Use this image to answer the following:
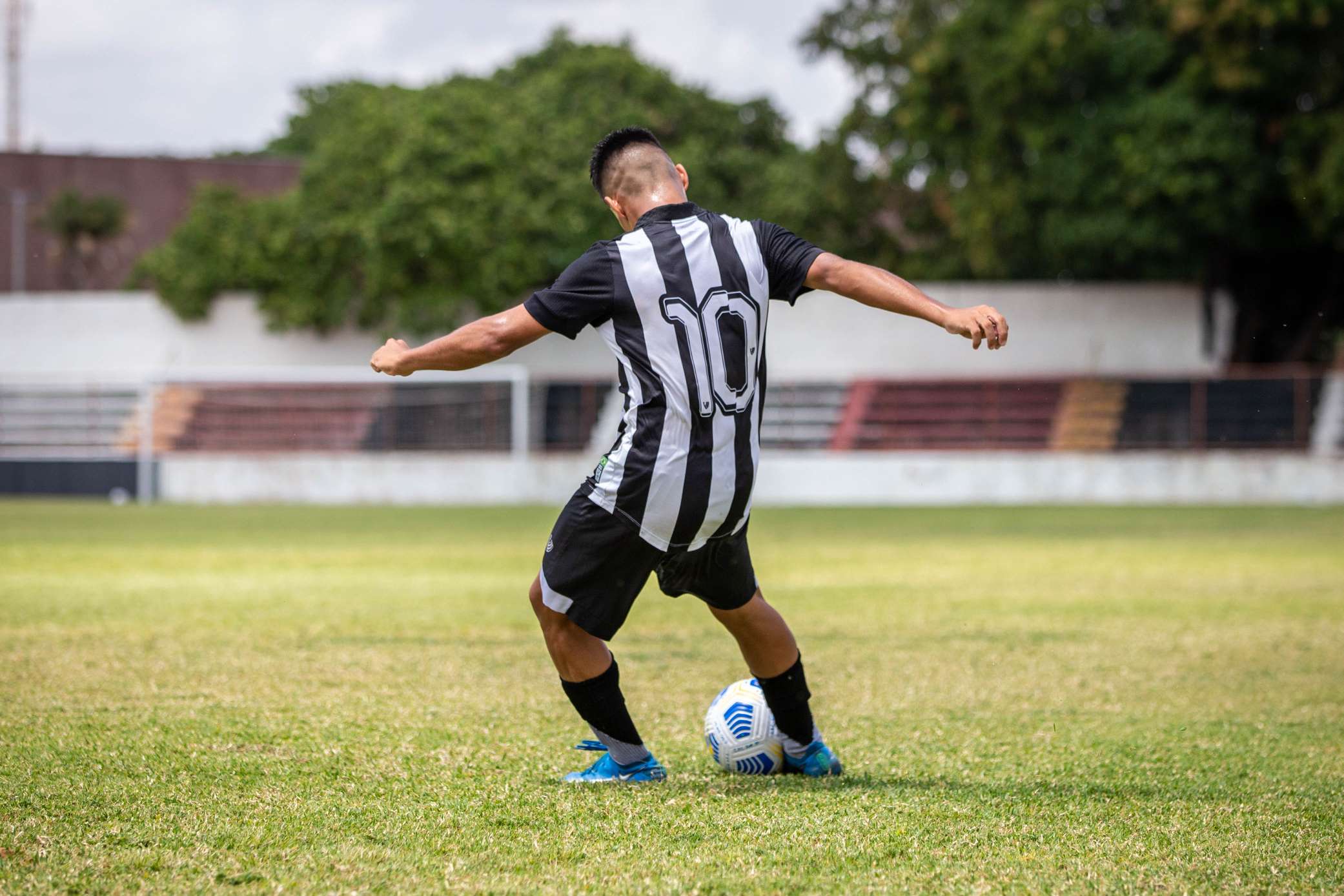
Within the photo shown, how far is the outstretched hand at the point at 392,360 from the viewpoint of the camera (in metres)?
3.89

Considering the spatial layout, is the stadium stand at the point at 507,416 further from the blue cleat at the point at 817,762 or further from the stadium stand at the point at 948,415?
the blue cleat at the point at 817,762

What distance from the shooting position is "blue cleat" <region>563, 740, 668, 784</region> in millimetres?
4371

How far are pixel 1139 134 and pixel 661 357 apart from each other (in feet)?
78.3

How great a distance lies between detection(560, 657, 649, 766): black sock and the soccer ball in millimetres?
336

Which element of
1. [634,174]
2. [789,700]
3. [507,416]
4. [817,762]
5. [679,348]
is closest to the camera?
[679,348]

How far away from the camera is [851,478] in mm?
27391

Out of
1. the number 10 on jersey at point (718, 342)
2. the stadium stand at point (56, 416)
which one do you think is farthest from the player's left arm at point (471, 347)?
the stadium stand at point (56, 416)

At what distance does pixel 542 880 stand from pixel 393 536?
49.7 ft

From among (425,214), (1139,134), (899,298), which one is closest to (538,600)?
(899,298)

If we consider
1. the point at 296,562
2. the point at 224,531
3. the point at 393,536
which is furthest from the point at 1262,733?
the point at 224,531

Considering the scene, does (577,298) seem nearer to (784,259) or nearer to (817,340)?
(784,259)

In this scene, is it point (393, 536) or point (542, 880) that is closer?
point (542, 880)

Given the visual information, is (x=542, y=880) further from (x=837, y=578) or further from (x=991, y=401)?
(x=991, y=401)

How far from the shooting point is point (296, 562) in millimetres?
13859
